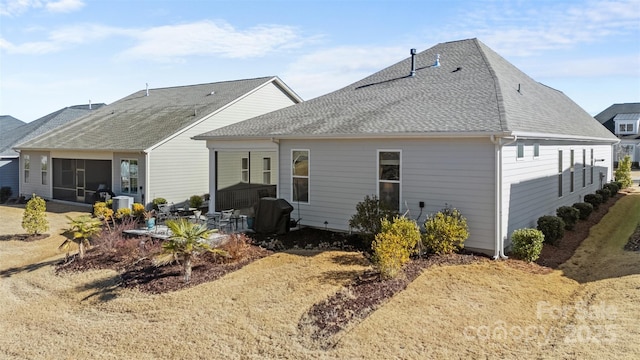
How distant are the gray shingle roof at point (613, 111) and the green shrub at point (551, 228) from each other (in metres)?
43.1

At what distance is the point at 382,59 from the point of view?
87.1ft

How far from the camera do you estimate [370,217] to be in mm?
11766

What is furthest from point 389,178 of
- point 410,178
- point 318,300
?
point 318,300

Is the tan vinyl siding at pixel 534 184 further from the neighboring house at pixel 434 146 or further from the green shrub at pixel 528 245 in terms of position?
the green shrub at pixel 528 245

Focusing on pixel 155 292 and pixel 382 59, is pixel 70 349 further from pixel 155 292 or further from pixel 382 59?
pixel 382 59

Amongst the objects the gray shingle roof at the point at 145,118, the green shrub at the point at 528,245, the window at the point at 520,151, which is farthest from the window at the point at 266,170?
the green shrub at the point at 528,245

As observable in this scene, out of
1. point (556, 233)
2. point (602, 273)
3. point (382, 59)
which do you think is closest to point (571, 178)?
point (556, 233)

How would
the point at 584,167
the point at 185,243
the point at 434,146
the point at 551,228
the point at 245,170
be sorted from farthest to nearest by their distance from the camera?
the point at 245,170, the point at 584,167, the point at 551,228, the point at 434,146, the point at 185,243

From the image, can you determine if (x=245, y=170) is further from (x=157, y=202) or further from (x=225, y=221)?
(x=225, y=221)

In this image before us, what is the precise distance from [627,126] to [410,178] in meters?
45.4

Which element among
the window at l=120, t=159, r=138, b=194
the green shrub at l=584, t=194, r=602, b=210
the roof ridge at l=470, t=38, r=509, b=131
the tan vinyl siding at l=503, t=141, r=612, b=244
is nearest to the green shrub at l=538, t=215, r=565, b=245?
the tan vinyl siding at l=503, t=141, r=612, b=244

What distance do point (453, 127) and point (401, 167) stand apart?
1.78 meters

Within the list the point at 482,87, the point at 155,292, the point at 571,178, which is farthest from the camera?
the point at 571,178

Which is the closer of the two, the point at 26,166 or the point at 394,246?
the point at 394,246
